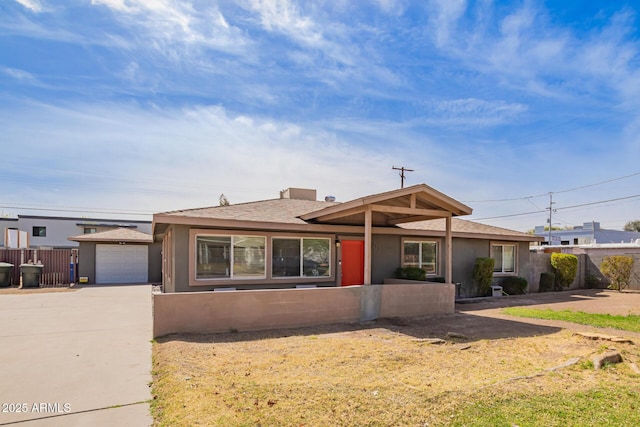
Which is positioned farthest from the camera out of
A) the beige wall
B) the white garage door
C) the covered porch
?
the white garage door

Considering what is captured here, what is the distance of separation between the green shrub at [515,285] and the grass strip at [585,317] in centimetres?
435

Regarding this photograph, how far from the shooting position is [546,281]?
17188 millimetres

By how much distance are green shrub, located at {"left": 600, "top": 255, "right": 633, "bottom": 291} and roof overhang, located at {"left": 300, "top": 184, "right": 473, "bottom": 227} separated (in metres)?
11.6

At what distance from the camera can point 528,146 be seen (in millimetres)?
19609

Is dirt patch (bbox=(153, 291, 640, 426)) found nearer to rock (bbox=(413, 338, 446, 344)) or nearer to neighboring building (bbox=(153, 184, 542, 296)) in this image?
rock (bbox=(413, 338, 446, 344))

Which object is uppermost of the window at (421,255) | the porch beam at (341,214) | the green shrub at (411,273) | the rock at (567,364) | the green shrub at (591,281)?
the porch beam at (341,214)

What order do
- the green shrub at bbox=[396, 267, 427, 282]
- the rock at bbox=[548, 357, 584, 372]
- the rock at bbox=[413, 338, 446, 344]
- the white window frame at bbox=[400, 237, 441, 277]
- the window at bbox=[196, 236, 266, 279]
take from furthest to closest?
the white window frame at bbox=[400, 237, 441, 277] < the green shrub at bbox=[396, 267, 427, 282] < the window at bbox=[196, 236, 266, 279] < the rock at bbox=[413, 338, 446, 344] < the rock at bbox=[548, 357, 584, 372]

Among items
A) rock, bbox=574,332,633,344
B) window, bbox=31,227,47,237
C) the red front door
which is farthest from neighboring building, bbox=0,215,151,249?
rock, bbox=574,332,633,344

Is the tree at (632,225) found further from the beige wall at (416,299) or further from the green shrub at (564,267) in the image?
the beige wall at (416,299)

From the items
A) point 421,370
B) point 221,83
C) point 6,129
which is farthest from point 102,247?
point 421,370

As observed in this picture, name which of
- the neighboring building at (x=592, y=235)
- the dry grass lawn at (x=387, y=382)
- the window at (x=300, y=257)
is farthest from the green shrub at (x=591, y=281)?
the neighboring building at (x=592, y=235)

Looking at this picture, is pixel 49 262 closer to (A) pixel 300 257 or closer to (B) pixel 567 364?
(A) pixel 300 257

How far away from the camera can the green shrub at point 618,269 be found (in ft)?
57.8

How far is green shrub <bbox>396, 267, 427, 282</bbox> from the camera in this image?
13062mm
